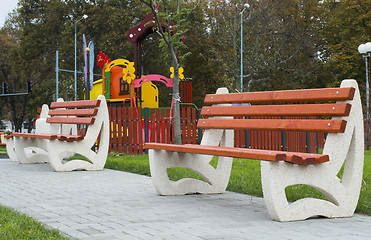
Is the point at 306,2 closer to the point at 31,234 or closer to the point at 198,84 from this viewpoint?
the point at 198,84

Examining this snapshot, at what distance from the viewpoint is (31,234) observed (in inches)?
171

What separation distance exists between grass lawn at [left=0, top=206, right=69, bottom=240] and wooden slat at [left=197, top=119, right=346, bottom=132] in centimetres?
249

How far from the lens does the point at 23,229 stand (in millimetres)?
4555

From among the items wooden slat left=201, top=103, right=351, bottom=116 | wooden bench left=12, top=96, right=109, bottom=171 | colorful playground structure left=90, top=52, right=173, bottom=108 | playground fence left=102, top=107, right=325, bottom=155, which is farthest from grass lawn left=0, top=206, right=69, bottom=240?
colorful playground structure left=90, top=52, right=173, bottom=108

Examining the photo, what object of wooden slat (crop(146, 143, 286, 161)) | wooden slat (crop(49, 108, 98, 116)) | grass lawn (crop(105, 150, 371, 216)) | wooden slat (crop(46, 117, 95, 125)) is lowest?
grass lawn (crop(105, 150, 371, 216))

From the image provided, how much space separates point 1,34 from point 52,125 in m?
40.8

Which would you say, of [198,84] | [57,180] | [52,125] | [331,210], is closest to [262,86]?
[198,84]

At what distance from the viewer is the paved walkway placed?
4547 mm

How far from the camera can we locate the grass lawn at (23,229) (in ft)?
14.1

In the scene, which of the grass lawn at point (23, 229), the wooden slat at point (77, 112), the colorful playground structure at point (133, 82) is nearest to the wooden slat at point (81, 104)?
the wooden slat at point (77, 112)

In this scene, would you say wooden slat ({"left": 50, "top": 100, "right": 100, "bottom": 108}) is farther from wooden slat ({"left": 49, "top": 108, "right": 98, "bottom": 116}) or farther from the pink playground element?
the pink playground element

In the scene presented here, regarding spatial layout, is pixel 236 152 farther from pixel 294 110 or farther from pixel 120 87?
pixel 120 87

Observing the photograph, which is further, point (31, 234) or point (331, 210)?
point (331, 210)

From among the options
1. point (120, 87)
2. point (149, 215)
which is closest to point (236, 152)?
point (149, 215)
